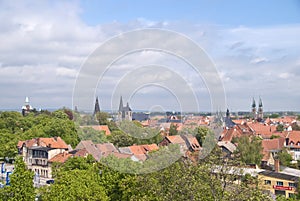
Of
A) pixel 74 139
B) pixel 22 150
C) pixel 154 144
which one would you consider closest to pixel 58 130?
pixel 74 139

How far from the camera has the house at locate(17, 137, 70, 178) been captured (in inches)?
1507

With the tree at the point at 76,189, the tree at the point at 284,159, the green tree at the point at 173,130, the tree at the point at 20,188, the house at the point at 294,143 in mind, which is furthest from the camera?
the house at the point at 294,143

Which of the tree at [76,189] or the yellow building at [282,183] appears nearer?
the tree at [76,189]

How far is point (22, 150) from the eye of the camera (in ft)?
139

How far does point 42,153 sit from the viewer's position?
39188 mm

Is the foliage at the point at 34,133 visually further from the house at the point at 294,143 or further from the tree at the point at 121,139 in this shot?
the house at the point at 294,143

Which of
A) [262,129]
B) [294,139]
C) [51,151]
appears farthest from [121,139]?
[262,129]

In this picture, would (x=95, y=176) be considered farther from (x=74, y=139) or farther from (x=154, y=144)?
(x=74, y=139)

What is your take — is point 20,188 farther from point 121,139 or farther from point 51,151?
point 121,139

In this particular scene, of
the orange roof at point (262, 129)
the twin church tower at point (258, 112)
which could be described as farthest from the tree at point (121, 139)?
the twin church tower at point (258, 112)

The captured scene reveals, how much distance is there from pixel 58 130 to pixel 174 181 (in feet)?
124

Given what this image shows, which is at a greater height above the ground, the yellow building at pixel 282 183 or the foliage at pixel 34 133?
the foliage at pixel 34 133

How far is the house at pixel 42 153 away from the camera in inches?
1507

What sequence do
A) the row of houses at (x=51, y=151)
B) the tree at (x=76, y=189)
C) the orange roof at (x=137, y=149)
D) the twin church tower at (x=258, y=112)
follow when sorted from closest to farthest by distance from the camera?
the tree at (x=76, y=189), the row of houses at (x=51, y=151), the orange roof at (x=137, y=149), the twin church tower at (x=258, y=112)
